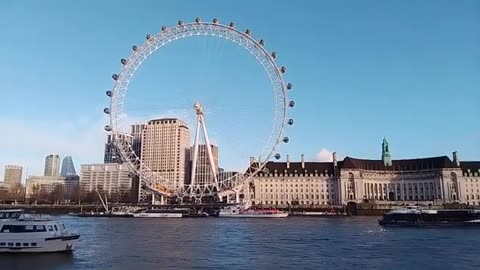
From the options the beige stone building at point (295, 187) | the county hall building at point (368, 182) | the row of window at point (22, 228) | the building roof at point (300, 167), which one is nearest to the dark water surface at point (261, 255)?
the row of window at point (22, 228)

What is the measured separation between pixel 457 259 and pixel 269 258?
12905 mm

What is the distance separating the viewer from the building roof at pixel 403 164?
15912 cm

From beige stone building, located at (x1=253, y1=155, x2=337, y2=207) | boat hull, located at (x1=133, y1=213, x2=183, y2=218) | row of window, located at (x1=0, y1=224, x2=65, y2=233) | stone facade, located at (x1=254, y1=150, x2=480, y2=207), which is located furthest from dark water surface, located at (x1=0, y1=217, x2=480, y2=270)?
beige stone building, located at (x1=253, y1=155, x2=337, y2=207)

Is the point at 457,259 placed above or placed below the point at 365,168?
below

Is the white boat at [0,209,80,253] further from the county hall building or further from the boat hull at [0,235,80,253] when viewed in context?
the county hall building

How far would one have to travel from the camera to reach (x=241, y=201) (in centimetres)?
12625

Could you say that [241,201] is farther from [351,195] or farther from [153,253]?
[153,253]

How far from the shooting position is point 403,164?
173000 mm

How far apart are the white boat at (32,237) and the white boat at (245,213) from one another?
270 ft

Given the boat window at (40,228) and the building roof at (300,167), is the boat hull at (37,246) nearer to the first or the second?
the boat window at (40,228)

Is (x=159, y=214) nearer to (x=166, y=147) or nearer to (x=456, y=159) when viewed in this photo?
(x=166, y=147)

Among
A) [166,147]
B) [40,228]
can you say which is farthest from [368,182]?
[40,228]

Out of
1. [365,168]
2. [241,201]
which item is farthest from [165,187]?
[365,168]

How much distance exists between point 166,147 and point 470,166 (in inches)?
4042
